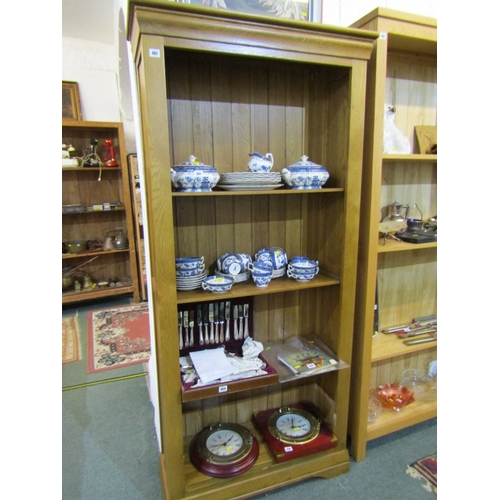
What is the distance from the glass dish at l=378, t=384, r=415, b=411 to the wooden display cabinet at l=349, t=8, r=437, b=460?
3 centimetres

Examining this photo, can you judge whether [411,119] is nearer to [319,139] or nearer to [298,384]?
[319,139]

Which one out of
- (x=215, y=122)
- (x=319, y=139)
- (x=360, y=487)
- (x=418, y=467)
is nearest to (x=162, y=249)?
(x=215, y=122)

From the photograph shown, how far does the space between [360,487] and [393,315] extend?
877 mm

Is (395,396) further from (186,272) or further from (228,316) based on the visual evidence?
(186,272)

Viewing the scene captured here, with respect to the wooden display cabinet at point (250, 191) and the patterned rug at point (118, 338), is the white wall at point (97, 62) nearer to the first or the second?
the patterned rug at point (118, 338)

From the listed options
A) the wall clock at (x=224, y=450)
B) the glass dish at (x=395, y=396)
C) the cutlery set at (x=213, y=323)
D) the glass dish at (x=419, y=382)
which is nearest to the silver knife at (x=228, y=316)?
the cutlery set at (x=213, y=323)

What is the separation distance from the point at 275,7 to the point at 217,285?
3.75ft

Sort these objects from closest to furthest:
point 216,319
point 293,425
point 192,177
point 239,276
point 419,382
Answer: point 192,177, point 239,276, point 216,319, point 293,425, point 419,382

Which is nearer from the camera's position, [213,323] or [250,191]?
[250,191]

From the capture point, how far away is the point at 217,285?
1326 mm

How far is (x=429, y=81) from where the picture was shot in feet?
5.79

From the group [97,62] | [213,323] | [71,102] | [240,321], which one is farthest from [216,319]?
[97,62]

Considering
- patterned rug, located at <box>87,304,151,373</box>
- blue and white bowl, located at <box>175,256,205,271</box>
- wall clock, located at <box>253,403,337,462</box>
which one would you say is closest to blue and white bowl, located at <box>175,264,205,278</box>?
blue and white bowl, located at <box>175,256,205,271</box>

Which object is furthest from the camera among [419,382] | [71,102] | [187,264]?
[71,102]
